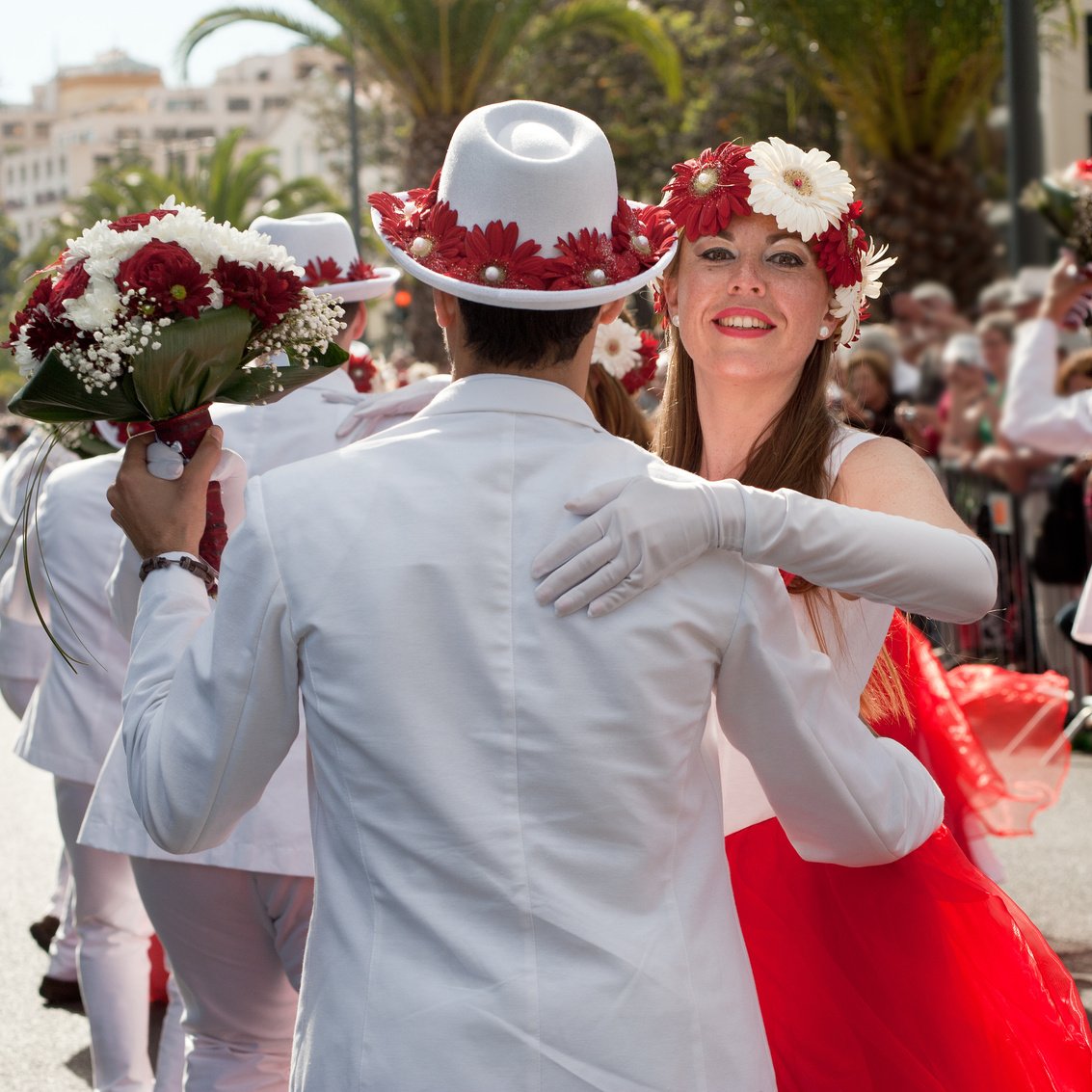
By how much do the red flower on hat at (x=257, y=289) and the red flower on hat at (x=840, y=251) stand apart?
128cm

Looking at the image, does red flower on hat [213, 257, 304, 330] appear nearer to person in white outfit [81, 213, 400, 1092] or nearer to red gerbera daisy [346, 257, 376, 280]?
person in white outfit [81, 213, 400, 1092]

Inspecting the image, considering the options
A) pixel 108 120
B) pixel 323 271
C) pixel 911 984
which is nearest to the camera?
pixel 911 984

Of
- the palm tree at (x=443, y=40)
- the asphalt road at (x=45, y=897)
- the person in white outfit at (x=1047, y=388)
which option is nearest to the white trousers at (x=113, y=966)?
the asphalt road at (x=45, y=897)

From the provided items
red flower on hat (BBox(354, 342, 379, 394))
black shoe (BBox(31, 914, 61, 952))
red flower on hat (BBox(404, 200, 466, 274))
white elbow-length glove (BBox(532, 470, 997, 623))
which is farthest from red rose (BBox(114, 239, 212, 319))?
black shoe (BBox(31, 914, 61, 952))

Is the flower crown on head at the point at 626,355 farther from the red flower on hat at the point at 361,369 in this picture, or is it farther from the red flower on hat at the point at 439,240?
the red flower on hat at the point at 439,240

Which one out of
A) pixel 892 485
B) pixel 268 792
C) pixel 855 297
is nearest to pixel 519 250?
pixel 892 485

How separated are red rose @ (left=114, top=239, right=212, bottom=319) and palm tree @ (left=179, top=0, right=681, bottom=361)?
15688 mm

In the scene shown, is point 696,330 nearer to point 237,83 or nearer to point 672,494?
point 672,494

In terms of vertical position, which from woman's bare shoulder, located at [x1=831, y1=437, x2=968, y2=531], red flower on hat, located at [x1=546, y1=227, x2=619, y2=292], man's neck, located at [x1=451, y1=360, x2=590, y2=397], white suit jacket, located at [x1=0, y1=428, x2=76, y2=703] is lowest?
white suit jacket, located at [x1=0, y1=428, x2=76, y2=703]

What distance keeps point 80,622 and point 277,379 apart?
211 cm

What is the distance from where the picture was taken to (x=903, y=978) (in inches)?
122

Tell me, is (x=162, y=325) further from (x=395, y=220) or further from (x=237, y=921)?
(x=237, y=921)

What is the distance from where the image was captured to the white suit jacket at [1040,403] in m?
7.59

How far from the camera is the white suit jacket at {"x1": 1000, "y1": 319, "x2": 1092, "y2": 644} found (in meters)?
7.59
